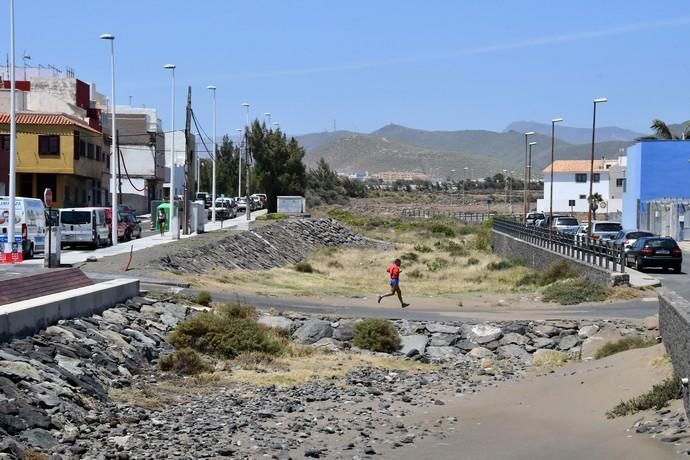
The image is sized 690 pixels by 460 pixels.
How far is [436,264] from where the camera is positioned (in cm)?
5891

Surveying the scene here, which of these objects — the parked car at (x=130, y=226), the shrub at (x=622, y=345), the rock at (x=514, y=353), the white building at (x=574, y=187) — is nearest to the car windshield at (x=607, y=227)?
the parked car at (x=130, y=226)

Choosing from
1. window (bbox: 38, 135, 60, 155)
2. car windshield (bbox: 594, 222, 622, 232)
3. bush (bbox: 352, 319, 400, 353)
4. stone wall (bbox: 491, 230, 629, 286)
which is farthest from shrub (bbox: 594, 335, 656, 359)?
window (bbox: 38, 135, 60, 155)

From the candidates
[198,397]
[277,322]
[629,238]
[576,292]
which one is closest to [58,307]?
[198,397]

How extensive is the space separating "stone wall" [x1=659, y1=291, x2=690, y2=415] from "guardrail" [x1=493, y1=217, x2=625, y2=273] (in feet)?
52.6

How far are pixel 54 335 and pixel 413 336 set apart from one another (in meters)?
10.6

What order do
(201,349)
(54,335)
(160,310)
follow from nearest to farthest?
(54,335) < (201,349) < (160,310)

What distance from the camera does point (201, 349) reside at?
906 inches

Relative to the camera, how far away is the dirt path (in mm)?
14484

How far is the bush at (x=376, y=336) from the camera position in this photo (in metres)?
26.3

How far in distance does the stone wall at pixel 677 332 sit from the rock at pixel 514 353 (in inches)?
216

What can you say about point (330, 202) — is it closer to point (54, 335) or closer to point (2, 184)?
point (2, 184)

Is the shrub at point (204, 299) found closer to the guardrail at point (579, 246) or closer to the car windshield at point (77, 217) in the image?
the guardrail at point (579, 246)

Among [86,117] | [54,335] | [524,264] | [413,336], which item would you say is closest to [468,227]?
[86,117]

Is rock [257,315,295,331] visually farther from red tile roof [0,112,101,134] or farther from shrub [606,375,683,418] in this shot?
red tile roof [0,112,101,134]
